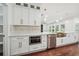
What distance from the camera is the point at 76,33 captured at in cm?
220

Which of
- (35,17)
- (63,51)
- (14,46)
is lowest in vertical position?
(63,51)

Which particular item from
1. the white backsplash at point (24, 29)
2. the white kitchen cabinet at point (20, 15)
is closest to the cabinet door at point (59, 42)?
the white backsplash at point (24, 29)

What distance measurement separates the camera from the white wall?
2.20 metres

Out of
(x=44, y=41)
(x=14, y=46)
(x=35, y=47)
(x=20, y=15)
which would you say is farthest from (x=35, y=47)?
(x=20, y=15)

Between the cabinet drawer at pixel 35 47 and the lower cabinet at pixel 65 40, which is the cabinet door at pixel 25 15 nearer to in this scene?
the cabinet drawer at pixel 35 47

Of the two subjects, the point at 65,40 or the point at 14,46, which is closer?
the point at 14,46

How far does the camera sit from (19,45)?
2.15 meters

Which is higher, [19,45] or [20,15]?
[20,15]

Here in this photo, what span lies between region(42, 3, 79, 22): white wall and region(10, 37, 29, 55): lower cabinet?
0.56 meters

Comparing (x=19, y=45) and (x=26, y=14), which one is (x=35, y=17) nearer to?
(x=26, y=14)

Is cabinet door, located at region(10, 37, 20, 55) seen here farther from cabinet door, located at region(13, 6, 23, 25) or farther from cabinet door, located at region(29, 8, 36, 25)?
cabinet door, located at region(29, 8, 36, 25)

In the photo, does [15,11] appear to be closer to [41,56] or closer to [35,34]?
[35,34]

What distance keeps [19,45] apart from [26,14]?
535mm

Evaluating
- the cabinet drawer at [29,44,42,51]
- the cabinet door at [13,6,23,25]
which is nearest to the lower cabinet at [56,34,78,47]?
the cabinet drawer at [29,44,42,51]
